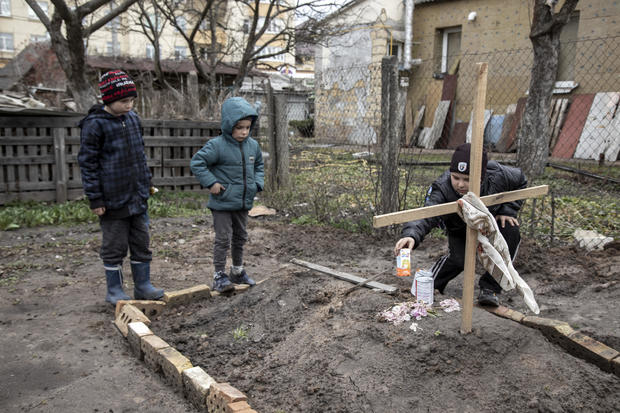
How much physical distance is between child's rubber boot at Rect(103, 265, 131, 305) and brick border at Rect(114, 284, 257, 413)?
31 centimetres

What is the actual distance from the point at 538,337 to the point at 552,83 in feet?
25.7

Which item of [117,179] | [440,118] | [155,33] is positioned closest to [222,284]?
[117,179]

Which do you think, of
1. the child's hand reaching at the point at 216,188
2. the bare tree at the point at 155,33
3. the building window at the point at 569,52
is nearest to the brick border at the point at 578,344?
the child's hand reaching at the point at 216,188

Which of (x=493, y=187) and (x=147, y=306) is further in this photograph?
(x=147, y=306)

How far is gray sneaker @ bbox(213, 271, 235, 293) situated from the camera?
13.4 ft

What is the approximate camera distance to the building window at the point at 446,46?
16766 millimetres

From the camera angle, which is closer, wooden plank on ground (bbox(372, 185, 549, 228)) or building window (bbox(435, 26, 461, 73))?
wooden plank on ground (bbox(372, 185, 549, 228))

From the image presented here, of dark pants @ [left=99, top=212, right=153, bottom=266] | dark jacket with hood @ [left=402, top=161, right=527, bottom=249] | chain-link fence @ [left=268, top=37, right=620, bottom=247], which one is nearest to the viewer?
dark jacket with hood @ [left=402, top=161, right=527, bottom=249]

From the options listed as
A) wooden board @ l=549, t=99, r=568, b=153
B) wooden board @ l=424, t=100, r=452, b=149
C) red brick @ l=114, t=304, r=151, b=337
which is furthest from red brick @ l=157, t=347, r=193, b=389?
wooden board @ l=424, t=100, r=452, b=149

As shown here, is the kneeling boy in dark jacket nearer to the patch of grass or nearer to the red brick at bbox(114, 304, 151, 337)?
the red brick at bbox(114, 304, 151, 337)

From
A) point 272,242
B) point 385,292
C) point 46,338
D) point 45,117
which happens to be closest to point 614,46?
point 272,242

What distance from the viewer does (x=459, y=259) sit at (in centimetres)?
370

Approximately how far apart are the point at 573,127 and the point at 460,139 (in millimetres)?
3338

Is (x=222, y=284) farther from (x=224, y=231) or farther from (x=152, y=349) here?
(x=152, y=349)
